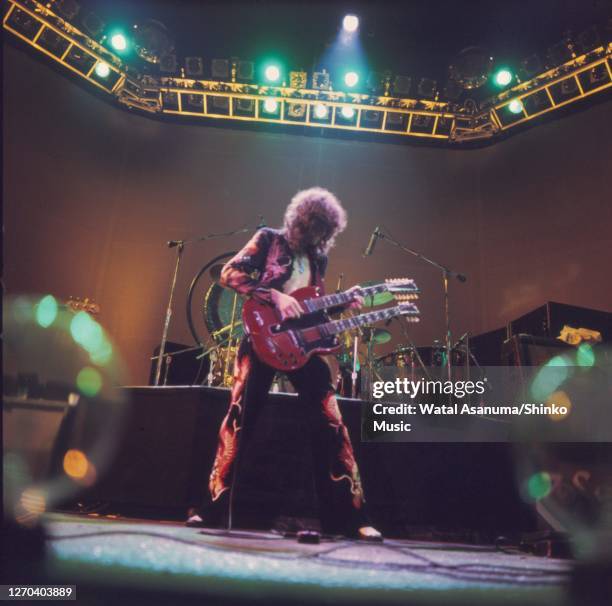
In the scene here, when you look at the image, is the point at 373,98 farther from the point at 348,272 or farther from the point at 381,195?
the point at 348,272

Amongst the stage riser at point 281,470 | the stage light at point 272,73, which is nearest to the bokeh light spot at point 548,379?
the stage riser at point 281,470

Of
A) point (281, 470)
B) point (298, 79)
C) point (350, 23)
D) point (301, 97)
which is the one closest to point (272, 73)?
point (298, 79)

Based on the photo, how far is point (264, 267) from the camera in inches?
124

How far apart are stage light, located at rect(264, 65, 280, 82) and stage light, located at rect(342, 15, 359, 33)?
41.3 inches

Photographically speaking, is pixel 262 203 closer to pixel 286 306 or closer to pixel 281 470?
pixel 286 306

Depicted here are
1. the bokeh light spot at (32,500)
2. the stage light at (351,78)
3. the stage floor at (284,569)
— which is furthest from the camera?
the stage light at (351,78)

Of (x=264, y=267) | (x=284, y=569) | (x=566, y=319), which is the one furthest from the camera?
(x=566, y=319)

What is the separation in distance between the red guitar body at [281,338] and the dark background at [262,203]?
13.6 feet

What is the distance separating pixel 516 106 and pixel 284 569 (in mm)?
6930

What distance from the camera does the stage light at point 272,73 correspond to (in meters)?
6.52

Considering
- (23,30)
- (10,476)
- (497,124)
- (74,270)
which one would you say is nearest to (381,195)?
(497,124)

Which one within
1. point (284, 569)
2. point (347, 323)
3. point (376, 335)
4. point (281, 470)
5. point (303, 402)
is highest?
point (376, 335)

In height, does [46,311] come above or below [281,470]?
above

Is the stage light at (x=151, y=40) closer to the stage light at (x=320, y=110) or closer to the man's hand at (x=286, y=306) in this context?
the stage light at (x=320, y=110)
